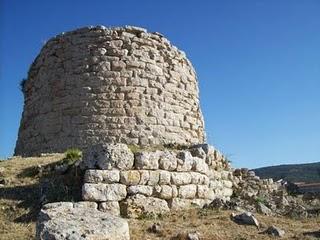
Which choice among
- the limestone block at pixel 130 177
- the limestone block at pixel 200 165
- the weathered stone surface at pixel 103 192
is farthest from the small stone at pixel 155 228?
the limestone block at pixel 200 165

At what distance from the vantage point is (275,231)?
8.27m

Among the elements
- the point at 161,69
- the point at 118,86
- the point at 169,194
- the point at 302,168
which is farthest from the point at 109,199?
the point at 302,168

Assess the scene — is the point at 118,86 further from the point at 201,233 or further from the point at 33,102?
the point at 201,233

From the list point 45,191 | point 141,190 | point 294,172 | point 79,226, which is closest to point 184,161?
point 141,190

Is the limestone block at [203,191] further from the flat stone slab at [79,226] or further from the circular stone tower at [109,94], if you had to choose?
the flat stone slab at [79,226]

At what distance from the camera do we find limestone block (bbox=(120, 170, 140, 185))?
9.09 m

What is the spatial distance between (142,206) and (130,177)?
584 mm

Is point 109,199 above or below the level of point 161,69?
below

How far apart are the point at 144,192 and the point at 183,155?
142 centimetres

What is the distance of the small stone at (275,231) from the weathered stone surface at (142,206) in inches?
81.2

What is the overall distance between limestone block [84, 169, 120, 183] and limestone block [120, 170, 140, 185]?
10cm

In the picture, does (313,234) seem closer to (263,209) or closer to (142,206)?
(263,209)

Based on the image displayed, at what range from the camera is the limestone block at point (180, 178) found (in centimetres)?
983

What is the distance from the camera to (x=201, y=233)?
7.96 metres
